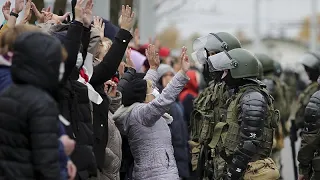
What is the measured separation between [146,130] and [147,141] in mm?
95

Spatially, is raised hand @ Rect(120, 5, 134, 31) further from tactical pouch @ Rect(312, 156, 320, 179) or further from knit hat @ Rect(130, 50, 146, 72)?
knit hat @ Rect(130, 50, 146, 72)

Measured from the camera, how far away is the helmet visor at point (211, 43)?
827cm

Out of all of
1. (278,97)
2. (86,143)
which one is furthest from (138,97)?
(278,97)

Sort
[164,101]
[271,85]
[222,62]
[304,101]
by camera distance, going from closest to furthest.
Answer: [164,101] < [222,62] < [304,101] < [271,85]

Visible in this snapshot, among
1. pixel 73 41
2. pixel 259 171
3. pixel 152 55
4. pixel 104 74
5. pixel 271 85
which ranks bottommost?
pixel 271 85

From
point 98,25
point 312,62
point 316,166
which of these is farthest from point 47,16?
point 312,62

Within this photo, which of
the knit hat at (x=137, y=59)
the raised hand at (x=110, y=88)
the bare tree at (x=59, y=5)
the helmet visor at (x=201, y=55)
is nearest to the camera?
the raised hand at (x=110, y=88)

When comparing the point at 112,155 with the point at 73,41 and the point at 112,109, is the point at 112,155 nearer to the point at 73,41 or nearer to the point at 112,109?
the point at 112,109

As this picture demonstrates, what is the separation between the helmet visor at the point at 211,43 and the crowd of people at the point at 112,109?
0.01 metres

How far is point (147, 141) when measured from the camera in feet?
24.2

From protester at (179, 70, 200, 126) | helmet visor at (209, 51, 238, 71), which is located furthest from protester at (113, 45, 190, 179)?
protester at (179, 70, 200, 126)

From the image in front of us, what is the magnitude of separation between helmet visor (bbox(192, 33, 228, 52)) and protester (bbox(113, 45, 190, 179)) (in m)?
0.82

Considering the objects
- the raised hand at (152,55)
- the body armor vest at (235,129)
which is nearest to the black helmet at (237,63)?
the body armor vest at (235,129)

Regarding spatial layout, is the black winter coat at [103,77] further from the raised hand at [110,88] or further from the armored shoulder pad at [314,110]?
the armored shoulder pad at [314,110]
